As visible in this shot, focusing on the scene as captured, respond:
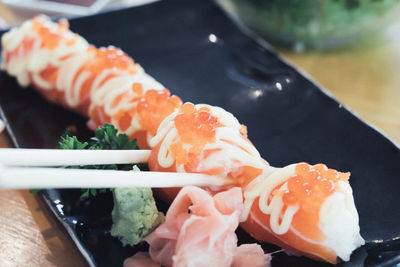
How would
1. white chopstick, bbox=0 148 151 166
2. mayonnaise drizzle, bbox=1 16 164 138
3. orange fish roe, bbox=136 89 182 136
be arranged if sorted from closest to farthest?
white chopstick, bbox=0 148 151 166 → orange fish roe, bbox=136 89 182 136 → mayonnaise drizzle, bbox=1 16 164 138

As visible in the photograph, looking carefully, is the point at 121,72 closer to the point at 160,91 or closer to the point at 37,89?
the point at 160,91

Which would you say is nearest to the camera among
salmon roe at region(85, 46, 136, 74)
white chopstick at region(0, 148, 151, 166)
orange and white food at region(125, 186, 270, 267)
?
white chopstick at region(0, 148, 151, 166)

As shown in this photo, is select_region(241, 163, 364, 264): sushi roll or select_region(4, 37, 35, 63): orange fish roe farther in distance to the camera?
select_region(4, 37, 35, 63): orange fish roe

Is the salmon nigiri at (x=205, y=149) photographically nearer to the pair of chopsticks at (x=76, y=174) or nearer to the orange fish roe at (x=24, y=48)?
the pair of chopsticks at (x=76, y=174)

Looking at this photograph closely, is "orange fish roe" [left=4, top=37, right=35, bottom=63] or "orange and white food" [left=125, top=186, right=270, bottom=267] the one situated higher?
"orange fish roe" [left=4, top=37, right=35, bottom=63]

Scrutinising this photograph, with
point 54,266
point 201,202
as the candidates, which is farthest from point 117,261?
point 201,202

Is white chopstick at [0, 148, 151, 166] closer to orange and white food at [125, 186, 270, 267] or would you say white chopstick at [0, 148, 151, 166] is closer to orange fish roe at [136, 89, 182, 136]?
orange fish roe at [136, 89, 182, 136]

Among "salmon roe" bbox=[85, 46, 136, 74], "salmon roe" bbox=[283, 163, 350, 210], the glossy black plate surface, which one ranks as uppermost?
"salmon roe" bbox=[85, 46, 136, 74]

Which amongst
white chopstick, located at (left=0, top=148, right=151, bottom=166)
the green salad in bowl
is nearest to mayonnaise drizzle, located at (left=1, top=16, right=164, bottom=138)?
white chopstick, located at (left=0, top=148, right=151, bottom=166)
